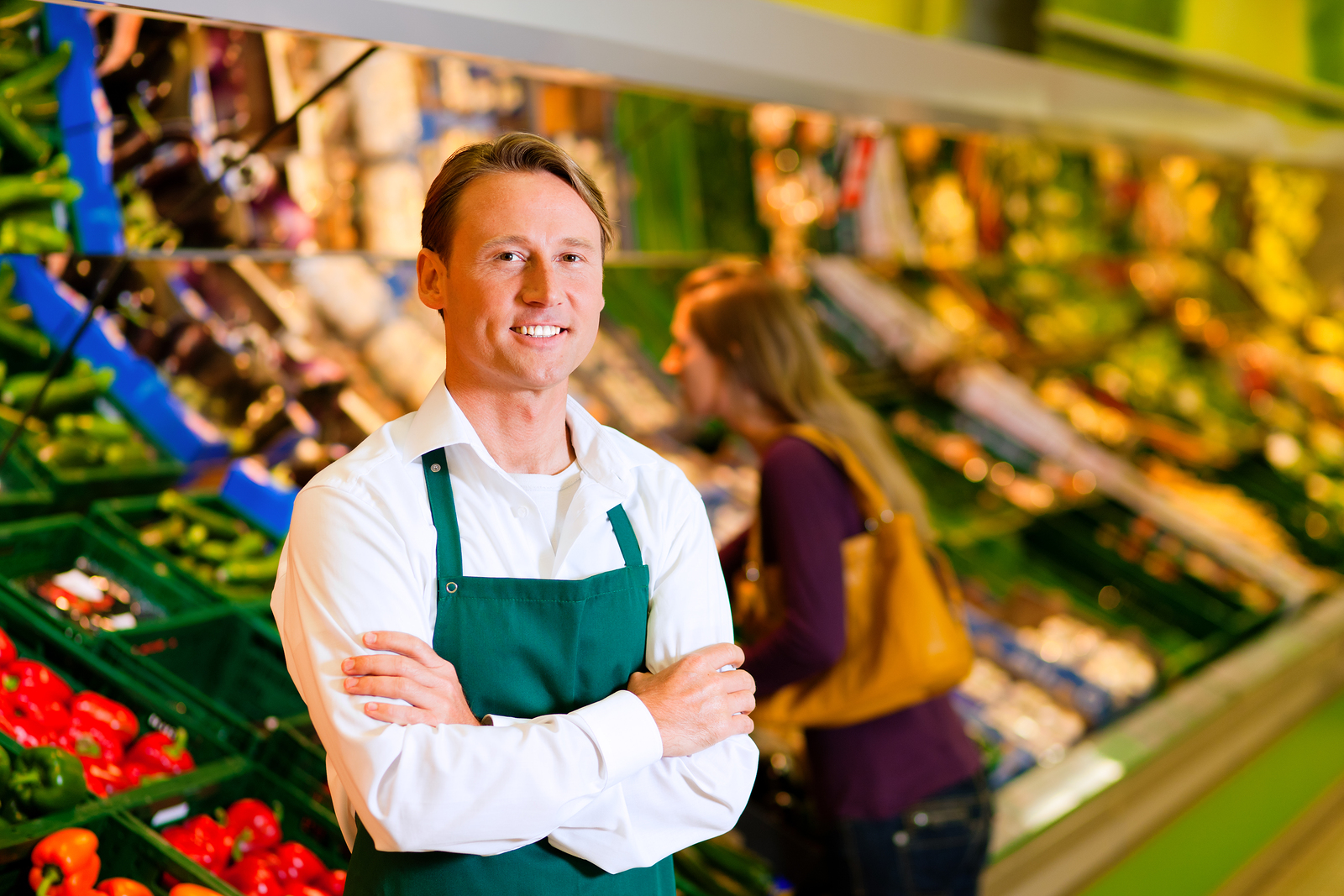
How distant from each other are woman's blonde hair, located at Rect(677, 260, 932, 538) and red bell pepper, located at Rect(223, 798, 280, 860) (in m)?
1.17

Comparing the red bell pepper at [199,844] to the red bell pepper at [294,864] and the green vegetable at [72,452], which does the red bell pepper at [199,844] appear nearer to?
the red bell pepper at [294,864]

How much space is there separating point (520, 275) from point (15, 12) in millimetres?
1279

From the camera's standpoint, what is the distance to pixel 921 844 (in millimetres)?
2168

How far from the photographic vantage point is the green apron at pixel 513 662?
1.23 meters

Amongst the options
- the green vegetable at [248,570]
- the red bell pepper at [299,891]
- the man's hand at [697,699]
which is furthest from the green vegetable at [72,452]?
the man's hand at [697,699]

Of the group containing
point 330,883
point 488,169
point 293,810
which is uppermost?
point 488,169

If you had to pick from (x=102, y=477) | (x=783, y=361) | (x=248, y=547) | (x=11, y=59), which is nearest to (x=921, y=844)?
(x=783, y=361)

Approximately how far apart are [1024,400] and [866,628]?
2.74 metres

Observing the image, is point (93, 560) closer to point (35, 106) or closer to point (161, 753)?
point (161, 753)

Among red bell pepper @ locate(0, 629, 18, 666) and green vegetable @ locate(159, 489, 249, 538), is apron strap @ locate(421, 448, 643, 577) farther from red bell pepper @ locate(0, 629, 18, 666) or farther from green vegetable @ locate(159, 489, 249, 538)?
green vegetable @ locate(159, 489, 249, 538)

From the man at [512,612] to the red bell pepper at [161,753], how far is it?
0.55m

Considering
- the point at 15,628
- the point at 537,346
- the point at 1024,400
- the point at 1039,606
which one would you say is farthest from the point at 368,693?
the point at 1024,400

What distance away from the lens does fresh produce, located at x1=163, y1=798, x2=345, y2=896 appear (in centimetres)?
170

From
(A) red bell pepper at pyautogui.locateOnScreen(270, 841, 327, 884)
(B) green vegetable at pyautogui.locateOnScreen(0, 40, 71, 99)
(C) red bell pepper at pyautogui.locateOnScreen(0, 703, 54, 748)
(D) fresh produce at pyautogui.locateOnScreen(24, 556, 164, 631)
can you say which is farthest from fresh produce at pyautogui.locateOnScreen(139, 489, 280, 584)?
(B) green vegetable at pyautogui.locateOnScreen(0, 40, 71, 99)
